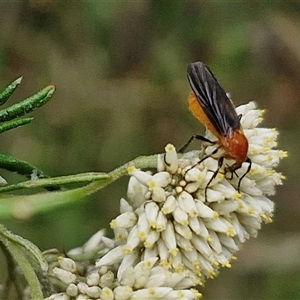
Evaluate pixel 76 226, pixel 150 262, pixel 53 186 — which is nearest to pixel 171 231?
pixel 150 262

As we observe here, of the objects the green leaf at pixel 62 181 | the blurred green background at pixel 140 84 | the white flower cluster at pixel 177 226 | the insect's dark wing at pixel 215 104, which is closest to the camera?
the green leaf at pixel 62 181

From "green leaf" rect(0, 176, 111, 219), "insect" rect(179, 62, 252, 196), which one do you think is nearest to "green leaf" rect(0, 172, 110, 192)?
"green leaf" rect(0, 176, 111, 219)

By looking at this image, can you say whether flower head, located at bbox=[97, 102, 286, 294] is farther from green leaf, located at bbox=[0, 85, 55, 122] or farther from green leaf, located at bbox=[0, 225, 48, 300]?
green leaf, located at bbox=[0, 85, 55, 122]

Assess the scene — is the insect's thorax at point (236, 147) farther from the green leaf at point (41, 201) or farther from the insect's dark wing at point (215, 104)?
the green leaf at point (41, 201)

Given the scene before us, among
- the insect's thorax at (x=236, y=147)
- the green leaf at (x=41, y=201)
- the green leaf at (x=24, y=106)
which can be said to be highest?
the green leaf at (x=24, y=106)

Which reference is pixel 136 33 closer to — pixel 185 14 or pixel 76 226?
pixel 185 14

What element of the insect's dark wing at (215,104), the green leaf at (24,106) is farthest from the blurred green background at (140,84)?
the insect's dark wing at (215,104)

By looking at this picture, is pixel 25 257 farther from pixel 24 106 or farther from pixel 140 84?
pixel 140 84
